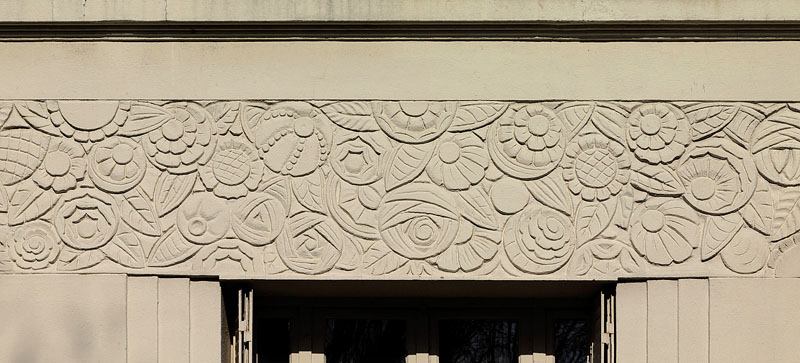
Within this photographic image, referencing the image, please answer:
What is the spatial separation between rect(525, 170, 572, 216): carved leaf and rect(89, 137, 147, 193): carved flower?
2.08 m

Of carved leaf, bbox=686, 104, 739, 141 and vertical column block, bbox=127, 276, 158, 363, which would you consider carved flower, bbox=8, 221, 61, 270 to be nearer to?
vertical column block, bbox=127, 276, 158, 363

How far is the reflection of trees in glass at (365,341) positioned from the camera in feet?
20.1

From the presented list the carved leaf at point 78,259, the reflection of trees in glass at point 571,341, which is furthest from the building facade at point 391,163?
the reflection of trees in glass at point 571,341

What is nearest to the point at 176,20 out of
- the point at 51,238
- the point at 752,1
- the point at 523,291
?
the point at 51,238

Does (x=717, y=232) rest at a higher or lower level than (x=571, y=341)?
higher

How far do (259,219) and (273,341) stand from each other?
0.95 meters

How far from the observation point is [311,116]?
18.2 feet

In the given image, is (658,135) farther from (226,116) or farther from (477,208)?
(226,116)

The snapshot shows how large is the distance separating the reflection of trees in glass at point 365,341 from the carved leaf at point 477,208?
98cm

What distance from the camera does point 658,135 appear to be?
551cm

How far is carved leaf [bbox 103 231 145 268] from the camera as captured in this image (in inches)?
216

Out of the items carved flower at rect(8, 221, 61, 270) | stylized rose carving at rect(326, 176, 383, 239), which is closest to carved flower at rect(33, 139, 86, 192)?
carved flower at rect(8, 221, 61, 270)

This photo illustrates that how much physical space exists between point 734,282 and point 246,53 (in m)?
2.86

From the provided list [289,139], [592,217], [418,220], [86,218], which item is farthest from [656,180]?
[86,218]
